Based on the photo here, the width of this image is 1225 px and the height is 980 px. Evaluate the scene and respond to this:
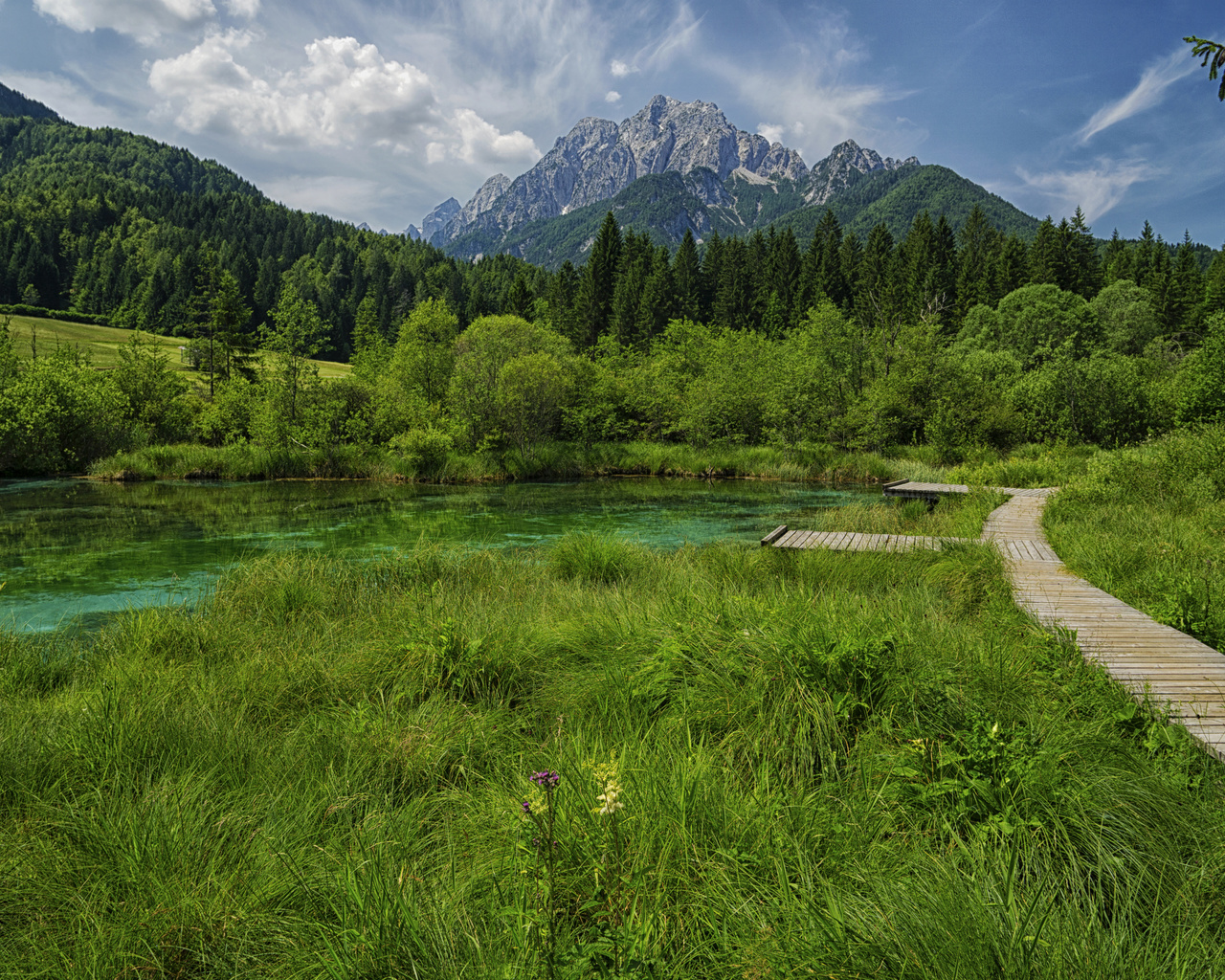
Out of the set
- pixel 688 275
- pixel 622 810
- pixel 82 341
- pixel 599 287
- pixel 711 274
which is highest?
pixel 711 274

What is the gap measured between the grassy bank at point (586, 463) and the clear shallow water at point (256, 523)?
7.09 feet

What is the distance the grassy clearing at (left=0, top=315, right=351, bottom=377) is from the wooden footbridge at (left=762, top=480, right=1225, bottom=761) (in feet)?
144

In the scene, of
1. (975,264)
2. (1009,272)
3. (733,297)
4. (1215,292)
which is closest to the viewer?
(1215,292)

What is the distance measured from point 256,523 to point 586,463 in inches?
818

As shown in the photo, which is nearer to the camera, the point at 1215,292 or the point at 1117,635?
the point at 1117,635

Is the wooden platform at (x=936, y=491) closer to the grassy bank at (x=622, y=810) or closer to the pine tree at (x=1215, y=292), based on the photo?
the grassy bank at (x=622, y=810)

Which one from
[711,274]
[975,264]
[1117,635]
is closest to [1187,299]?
[975,264]

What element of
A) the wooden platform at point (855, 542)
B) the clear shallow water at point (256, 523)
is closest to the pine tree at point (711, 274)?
the clear shallow water at point (256, 523)

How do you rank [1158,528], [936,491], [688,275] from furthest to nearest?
[688,275] → [936,491] → [1158,528]

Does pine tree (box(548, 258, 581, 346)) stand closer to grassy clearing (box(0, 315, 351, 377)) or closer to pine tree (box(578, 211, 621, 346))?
pine tree (box(578, 211, 621, 346))

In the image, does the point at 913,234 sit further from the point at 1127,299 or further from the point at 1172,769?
the point at 1172,769

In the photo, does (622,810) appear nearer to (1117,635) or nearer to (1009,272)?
(1117,635)

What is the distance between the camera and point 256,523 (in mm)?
15516

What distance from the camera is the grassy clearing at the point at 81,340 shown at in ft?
158
